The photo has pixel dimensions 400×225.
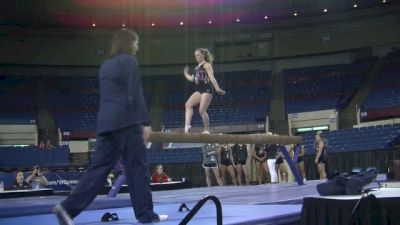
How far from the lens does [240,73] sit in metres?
25.2

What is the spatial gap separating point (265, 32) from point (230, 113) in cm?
534

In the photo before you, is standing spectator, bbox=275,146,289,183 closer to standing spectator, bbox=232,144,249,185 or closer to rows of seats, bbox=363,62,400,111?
standing spectator, bbox=232,144,249,185

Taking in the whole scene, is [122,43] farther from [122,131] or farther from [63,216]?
[63,216]

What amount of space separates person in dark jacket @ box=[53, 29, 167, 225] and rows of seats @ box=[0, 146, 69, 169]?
15230mm

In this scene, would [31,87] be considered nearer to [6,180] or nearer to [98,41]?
[98,41]

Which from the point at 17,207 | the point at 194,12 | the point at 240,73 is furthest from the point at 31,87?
the point at 17,207

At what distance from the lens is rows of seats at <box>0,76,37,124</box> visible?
21438mm

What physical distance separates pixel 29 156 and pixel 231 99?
10867 millimetres

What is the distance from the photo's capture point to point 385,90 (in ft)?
70.2

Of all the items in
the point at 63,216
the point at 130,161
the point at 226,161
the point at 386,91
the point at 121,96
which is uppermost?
the point at 386,91

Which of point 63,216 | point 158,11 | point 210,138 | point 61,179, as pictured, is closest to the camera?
A: point 63,216

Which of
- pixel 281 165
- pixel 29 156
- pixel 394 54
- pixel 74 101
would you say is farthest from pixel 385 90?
pixel 29 156

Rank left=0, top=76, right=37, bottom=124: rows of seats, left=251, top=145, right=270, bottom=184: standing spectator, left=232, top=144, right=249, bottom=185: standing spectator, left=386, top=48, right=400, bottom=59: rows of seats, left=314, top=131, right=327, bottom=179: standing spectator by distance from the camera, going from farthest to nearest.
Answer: left=386, top=48, right=400, bottom=59: rows of seats, left=0, top=76, right=37, bottom=124: rows of seats, left=232, top=144, right=249, bottom=185: standing spectator, left=251, top=145, right=270, bottom=184: standing spectator, left=314, top=131, right=327, bottom=179: standing spectator

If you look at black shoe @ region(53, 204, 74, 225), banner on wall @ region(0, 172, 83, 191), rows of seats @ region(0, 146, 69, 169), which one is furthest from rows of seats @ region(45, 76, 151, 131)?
black shoe @ region(53, 204, 74, 225)
